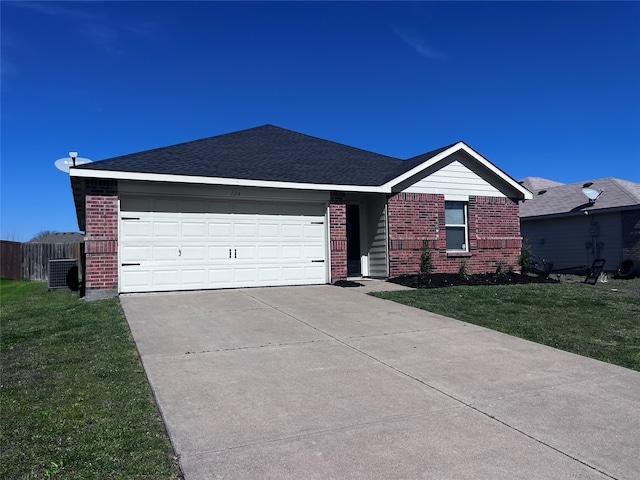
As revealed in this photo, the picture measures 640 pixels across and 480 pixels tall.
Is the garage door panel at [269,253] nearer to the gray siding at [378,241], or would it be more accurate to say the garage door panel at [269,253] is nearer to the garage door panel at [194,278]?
the garage door panel at [194,278]

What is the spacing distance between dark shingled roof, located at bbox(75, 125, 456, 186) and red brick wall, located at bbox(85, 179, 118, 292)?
53 centimetres

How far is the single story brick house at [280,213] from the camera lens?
10969 mm

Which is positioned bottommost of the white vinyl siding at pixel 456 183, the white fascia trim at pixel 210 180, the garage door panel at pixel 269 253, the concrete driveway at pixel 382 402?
the concrete driveway at pixel 382 402

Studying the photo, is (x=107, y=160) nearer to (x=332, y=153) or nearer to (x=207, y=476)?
(x=332, y=153)

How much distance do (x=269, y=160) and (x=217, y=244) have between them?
3257 mm

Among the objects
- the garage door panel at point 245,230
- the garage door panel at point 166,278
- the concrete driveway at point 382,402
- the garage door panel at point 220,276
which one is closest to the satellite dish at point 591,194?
the garage door panel at point 245,230

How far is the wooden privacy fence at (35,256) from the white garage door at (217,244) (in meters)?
14.0

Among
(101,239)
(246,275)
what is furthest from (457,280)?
(101,239)

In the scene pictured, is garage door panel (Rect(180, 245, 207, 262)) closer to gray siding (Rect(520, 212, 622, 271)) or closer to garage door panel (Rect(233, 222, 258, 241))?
garage door panel (Rect(233, 222, 258, 241))

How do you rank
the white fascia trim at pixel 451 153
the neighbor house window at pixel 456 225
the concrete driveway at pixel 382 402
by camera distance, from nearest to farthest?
the concrete driveway at pixel 382 402, the white fascia trim at pixel 451 153, the neighbor house window at pixel 456 225

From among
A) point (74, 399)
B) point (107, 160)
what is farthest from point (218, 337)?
point (107, 160)

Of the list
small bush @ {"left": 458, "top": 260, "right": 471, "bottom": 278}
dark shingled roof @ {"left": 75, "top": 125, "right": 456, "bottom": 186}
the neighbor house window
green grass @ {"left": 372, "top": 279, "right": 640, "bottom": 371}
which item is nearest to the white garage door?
dark shingled roof @ {"left": 75, "top": 125, "right": 456, "bottom": 186}

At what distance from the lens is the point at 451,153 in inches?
574

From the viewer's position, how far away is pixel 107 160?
11.1 meters
